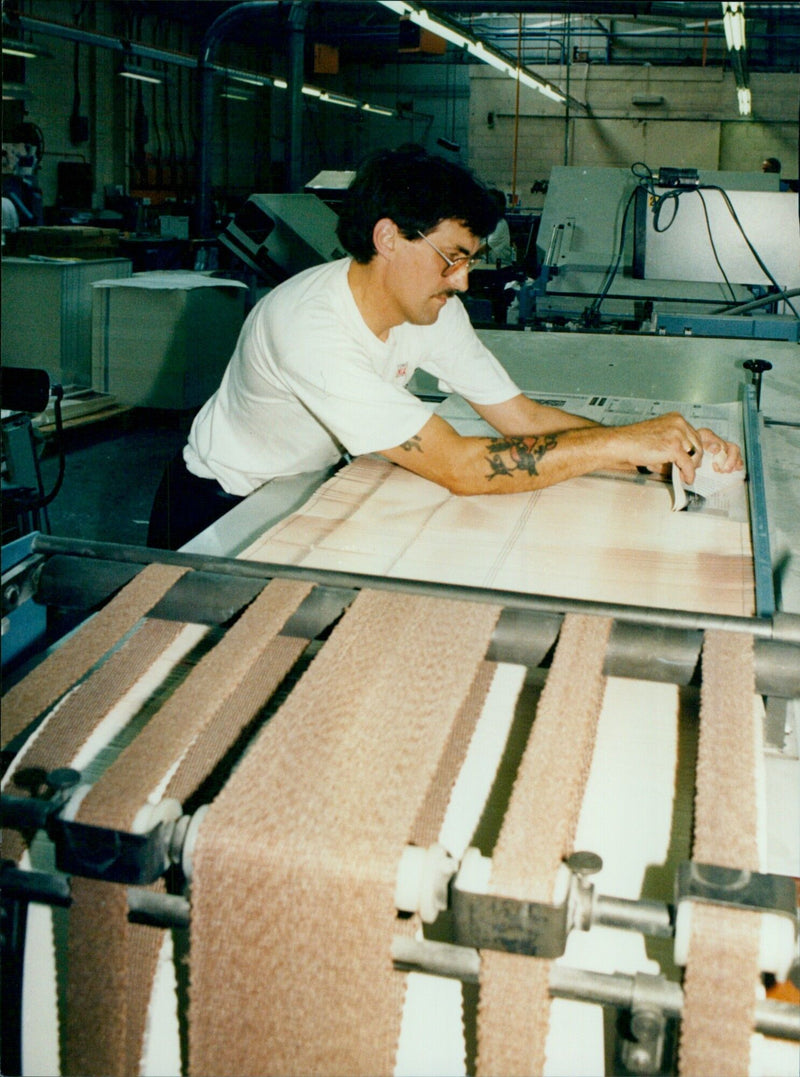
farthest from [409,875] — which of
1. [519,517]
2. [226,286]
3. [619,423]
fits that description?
[226,286]

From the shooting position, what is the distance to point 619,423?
1.94m

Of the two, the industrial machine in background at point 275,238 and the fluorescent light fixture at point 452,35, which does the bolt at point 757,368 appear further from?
the fluorescent light fixture at point 452,35

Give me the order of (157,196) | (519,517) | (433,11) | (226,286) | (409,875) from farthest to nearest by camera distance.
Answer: (157,196) → (433,11) → (226,286) → (519,517) → (409,875)

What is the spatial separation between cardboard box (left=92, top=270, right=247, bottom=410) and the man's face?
3.23m

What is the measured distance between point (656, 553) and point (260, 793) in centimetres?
75

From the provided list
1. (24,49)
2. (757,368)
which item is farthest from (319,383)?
(24,49)

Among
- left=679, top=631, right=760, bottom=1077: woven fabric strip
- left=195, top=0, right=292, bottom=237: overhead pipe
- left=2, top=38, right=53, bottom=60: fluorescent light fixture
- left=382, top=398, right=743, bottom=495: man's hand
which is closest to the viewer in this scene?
left=679, top=631, right=760, bottom=1077: woven fabric strip

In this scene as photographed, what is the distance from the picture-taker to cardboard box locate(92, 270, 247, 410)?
4.70 m

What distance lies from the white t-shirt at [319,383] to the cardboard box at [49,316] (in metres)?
3.22

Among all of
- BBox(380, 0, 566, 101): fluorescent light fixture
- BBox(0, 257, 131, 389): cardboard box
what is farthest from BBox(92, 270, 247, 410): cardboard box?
BBox(380, 0, 566, 101): fluorescent light fixture

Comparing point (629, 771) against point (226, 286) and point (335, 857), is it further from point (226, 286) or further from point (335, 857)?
point (226, 286)

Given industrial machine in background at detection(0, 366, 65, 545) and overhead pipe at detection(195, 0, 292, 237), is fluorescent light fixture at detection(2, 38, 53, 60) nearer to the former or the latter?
overhead pipe at detection(195, 0, 292, 237)

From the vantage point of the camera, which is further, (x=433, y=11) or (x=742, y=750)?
(x=433, y=11)

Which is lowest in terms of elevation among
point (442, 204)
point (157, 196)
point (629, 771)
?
point (629, 771)
